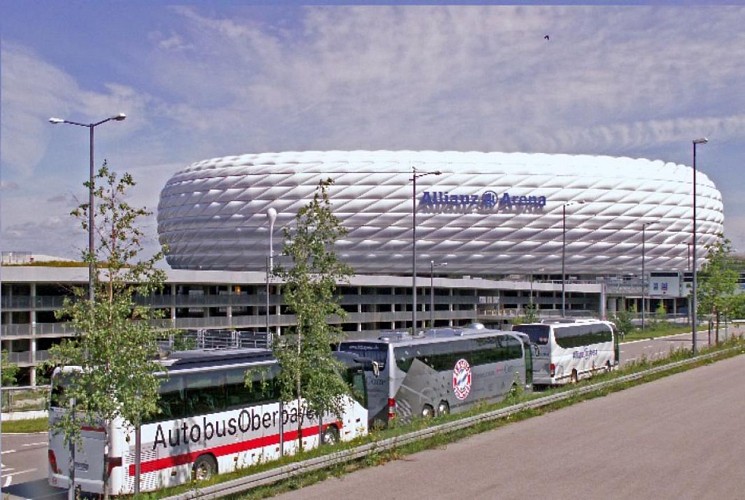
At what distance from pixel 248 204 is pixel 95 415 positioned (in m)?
93.9

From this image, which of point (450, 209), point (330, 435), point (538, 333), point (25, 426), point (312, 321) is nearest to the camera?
point (312, 321)

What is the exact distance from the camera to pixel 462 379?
24734mm

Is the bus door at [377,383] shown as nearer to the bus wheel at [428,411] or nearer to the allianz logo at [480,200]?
the bus wheel at [428,411]

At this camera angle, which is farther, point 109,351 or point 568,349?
point 568,349

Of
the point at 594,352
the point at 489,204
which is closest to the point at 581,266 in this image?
the point at 489,204

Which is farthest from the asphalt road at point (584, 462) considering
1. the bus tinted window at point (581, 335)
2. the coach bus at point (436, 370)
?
the bus tinted window at point (581, 335)

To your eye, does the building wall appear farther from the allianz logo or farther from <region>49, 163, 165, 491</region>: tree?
the allianz logo

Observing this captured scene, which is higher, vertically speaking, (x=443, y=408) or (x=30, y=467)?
(x=443, y=408)

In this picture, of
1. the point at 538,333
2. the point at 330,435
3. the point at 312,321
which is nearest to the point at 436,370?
the point at 330,435

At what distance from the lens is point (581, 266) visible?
113438 mm

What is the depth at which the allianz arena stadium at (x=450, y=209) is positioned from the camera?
343 feet

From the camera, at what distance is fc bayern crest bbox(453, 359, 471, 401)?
80.0ft

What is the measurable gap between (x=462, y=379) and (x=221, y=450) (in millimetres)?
10400

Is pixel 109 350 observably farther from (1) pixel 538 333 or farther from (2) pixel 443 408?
(1) pixel 538 333
